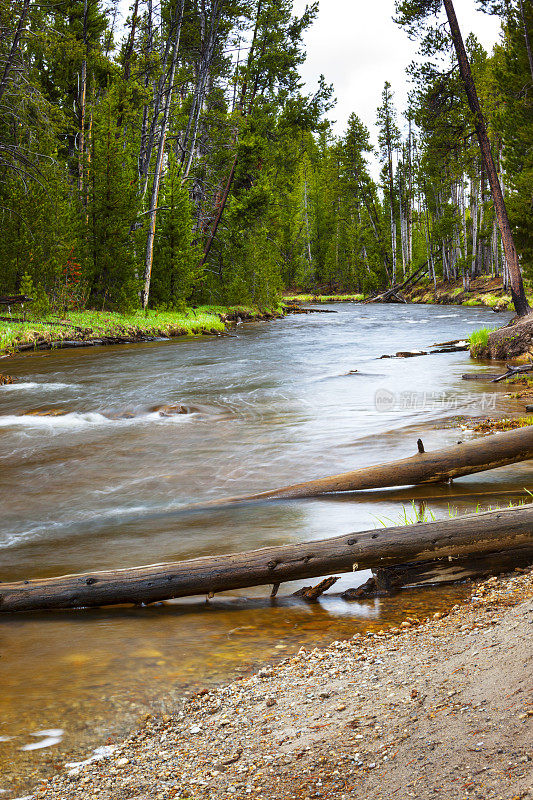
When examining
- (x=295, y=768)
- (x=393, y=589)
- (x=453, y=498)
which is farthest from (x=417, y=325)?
(x=295, y=768)

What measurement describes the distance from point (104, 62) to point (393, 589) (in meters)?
29.0

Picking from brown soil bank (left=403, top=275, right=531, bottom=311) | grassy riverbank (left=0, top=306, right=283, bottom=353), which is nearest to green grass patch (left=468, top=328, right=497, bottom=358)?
grassy riverbank (left=0, top=306, right=283, bottom=353)

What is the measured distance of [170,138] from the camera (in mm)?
24984

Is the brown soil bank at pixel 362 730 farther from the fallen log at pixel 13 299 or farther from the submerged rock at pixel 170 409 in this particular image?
the fallen log at pixel 13 299

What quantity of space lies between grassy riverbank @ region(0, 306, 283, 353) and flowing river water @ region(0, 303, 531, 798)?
108 inches

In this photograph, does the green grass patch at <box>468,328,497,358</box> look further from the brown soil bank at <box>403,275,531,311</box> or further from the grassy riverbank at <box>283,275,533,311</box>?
the brown soil bank at <box>403,275,531,311</box>

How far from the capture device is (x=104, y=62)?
2728 cm

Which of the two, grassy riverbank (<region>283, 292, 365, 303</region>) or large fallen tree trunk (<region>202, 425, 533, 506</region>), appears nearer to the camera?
large fallen tree trunk (<region>202, 425, 533, 506</region>)

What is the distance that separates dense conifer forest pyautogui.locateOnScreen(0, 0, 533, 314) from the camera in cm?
1864

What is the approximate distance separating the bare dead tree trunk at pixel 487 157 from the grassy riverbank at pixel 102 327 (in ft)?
41.9

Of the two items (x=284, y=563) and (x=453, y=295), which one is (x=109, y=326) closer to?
(x=284, y=563)

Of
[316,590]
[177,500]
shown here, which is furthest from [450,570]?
[177,500]

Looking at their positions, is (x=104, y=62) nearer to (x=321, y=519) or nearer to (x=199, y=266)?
(x=199, y=266)

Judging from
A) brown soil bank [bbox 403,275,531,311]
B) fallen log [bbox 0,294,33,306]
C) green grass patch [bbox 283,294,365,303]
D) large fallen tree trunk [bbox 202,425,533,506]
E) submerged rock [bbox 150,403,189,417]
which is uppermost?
green grass patch [bbox 283,294,365,303]
